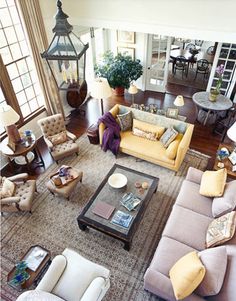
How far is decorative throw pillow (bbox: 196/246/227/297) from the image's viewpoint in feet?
8.27

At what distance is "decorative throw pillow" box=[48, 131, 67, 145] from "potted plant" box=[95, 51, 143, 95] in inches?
102

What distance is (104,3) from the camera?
4828mm

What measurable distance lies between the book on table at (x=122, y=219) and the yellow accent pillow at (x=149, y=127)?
83.5 inches

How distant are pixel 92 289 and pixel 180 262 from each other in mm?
1085

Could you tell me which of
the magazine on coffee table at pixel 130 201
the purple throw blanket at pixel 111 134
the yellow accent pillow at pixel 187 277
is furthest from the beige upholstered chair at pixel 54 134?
the yellow accent pillow at pixel 187 277

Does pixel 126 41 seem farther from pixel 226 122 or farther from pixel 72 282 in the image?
pixel 72 282

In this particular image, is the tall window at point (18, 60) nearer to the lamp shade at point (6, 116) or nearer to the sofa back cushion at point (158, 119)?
the lamp shade at point (6, 116)

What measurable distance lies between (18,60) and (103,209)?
12.0 feet

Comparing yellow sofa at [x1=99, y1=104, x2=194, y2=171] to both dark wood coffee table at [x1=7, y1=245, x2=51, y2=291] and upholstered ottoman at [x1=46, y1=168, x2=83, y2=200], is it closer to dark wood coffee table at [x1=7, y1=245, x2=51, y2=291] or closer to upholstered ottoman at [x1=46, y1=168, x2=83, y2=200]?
upholstered ottoman at [x1=46, y1=168, x2=83, y2=200]

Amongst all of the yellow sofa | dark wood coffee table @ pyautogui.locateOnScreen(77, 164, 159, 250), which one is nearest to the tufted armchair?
dark wood coffee table @ pyautogui.locateOnScreen(77, 164, 159, 250)

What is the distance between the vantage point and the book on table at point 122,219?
3610mm

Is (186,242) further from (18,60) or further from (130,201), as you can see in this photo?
(18,60)

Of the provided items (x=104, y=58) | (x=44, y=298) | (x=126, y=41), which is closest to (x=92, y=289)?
(x=44, y=298)

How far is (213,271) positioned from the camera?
2.59 meters
